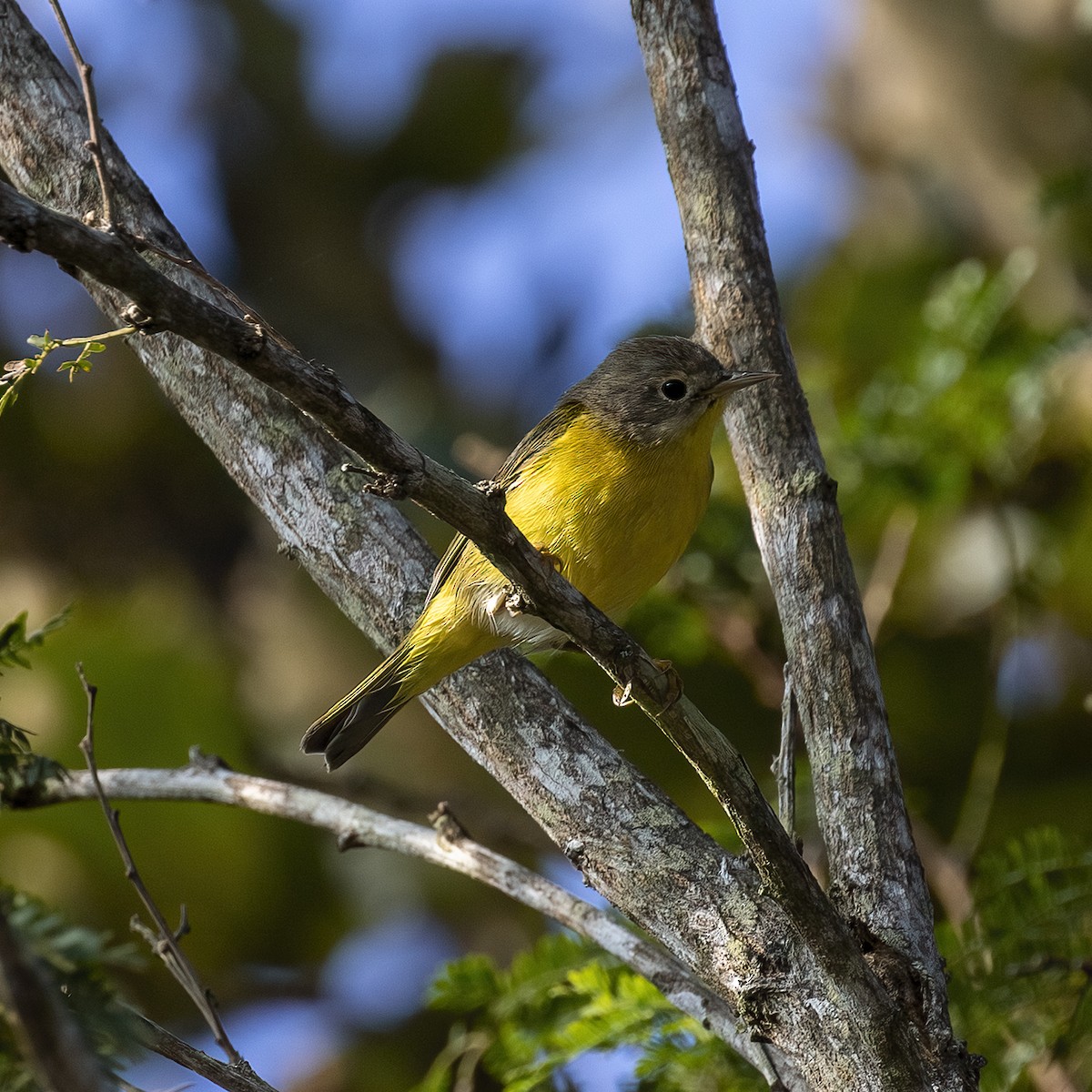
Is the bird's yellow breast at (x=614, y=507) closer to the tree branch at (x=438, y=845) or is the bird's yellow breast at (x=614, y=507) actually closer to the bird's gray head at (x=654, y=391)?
the bird's gray head at (x=654, y=391)

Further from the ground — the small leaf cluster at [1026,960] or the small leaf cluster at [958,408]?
the small leaf cluster at [958,408]

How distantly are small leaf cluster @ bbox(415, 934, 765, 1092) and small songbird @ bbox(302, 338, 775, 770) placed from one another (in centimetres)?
78

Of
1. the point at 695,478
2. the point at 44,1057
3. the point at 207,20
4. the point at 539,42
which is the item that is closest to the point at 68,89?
the point at 695,478

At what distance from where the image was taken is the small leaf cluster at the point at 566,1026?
3.22m

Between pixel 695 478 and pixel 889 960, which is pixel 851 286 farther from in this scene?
pixel 889 960

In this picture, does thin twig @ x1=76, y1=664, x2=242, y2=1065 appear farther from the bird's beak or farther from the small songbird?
the bird's beak

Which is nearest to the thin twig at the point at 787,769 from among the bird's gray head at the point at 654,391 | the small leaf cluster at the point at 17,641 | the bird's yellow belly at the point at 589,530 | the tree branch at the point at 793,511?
the tree branch at the point at 793,511

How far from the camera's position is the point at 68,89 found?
3.30 meters

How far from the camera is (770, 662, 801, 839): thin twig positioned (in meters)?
2.69

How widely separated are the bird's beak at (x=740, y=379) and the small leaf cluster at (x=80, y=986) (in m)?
2.03

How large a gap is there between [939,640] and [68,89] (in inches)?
148

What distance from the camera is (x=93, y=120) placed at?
2.12 metres

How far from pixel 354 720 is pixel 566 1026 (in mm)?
1031

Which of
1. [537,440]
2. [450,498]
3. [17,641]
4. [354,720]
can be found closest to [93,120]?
[450,498]
